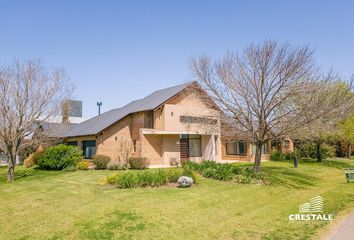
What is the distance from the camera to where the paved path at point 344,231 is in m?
8.06

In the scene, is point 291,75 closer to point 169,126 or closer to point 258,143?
point 258,143

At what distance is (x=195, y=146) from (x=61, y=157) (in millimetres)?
13266

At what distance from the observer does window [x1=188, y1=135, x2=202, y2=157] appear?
29781mm

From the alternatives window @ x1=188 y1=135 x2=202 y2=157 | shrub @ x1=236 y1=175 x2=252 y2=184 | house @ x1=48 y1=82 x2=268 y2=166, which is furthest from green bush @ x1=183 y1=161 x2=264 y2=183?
window @ x1=188 y1=135 x2=202 y2=157

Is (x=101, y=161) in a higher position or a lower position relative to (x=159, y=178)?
higher

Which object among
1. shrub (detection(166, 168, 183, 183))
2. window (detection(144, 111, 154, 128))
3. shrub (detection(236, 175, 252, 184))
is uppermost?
window (detection(144, 111, 154, 128))

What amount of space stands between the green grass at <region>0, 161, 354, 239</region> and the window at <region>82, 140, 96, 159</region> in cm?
1070

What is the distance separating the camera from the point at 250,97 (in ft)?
60.2

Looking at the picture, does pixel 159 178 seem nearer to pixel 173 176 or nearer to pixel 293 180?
pixel 173 176

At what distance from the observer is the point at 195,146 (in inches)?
1188

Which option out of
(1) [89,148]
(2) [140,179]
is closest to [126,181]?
(2) [140,179]

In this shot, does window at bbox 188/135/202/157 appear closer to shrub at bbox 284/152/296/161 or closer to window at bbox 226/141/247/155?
window at bbox 226/141/247/155

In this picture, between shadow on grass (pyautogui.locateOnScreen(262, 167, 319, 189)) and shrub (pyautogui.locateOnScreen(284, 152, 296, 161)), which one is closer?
shadow on grass (pyautogui.locateOnScreen(262, 167, 319, 189))

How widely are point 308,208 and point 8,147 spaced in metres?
19.0
